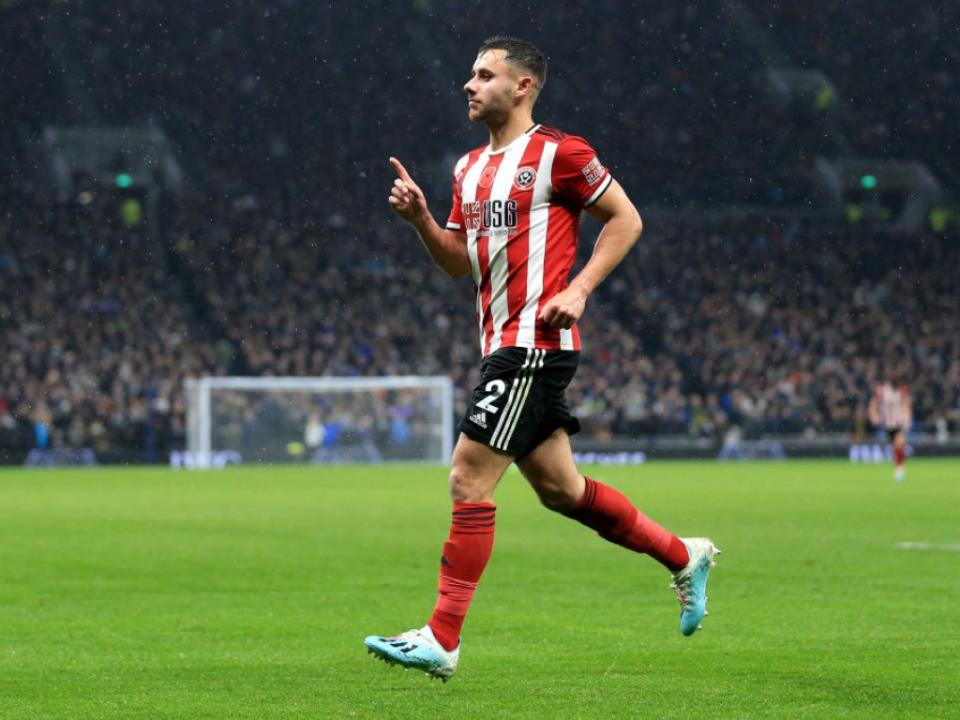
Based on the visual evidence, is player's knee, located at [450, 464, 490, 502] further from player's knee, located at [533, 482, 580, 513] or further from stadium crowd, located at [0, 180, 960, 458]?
stadium crowd, located at [0, 180, 960, 458]

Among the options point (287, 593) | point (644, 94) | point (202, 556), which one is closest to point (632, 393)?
point (644, 94)

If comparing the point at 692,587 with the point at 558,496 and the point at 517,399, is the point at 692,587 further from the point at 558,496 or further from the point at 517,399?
the point at 517,399

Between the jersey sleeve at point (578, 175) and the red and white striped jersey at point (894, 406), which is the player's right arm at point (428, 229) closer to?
the jersey sleeve at point (578, 175)

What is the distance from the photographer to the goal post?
103ft

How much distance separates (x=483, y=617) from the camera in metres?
7.98

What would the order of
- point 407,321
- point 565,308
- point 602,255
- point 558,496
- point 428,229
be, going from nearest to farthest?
point 565,308 → point 602,255 → point 558,496 → point 428,229 → point 407,321

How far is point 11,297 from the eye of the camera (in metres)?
35.9

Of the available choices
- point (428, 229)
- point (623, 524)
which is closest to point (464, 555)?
point (623, 524)

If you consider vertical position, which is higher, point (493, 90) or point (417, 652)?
point (493, 90)

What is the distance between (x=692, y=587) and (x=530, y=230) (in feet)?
4.95

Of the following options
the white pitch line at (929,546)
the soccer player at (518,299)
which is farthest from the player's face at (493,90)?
the white pitch line at (929,546)

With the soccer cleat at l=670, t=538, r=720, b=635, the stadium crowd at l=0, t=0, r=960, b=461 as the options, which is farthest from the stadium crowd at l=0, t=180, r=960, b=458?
the soccer cleat at l=670, t=538, r=720, b=635

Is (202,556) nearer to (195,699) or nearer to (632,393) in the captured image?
(195,699)

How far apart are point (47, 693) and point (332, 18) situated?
3509 centimetres
